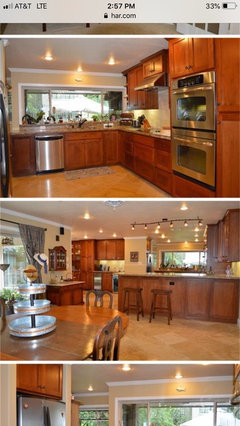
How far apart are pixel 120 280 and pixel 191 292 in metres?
0.25

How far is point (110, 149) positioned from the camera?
1.35 m

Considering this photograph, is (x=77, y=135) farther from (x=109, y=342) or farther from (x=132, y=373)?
(x=132, y=373)

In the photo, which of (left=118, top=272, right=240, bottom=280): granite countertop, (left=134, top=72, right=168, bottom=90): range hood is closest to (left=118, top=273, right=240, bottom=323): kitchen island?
(left=118, top=272, right=240, bottom=280): granite countertop

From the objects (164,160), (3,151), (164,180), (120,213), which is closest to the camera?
(3,151)

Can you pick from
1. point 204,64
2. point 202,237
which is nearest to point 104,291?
point 202,237

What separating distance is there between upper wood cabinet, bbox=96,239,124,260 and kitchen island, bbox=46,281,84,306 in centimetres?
12

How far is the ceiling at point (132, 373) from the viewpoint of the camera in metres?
1.23

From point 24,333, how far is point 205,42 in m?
1.10

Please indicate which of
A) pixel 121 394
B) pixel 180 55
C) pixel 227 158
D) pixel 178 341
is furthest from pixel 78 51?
pixel 121 394

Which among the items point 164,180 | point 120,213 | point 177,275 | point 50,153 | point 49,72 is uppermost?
point 49,72

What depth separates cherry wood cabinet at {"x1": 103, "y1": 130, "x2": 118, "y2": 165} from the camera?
1324mm

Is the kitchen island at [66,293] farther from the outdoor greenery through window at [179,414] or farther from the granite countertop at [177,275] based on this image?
the outdoor greenery through window at [179,414]

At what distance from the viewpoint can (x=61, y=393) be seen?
126 centimetres

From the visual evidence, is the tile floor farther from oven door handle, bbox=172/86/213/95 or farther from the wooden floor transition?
oven door handle, bbox=172/86/213/95
